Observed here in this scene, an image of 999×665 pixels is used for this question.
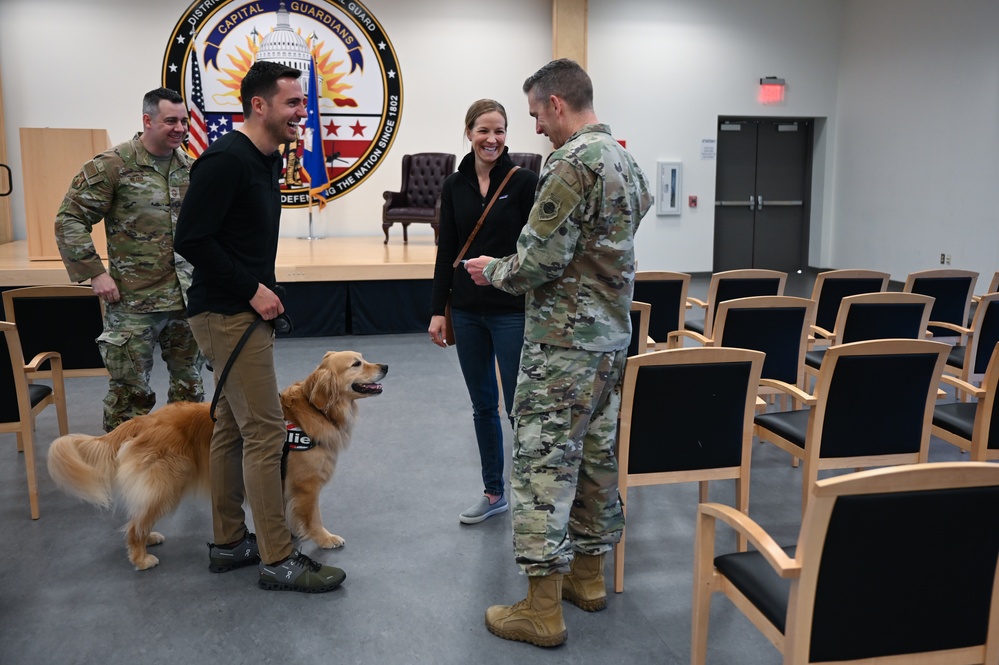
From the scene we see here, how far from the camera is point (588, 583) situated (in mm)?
2414

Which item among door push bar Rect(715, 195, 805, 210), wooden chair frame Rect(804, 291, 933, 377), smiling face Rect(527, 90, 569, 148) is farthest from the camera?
door push bar Rect(715, 195, 805, 210)

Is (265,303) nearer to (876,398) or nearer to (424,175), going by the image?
(876,398)

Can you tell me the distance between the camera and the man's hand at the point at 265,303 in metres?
2.34

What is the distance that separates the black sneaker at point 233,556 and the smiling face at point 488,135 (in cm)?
155

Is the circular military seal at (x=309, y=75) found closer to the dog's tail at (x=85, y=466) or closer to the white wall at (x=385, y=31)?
the white wall at (x=385, y=31)

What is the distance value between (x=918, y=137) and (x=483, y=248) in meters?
8.08

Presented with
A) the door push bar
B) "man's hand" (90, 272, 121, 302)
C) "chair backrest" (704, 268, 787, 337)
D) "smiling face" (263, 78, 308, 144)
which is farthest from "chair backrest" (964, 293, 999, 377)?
the door push bar

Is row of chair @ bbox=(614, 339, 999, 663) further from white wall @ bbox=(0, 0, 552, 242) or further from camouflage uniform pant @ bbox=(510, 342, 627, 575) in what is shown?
white wall @ bbox=(0, 0, 552, 242)

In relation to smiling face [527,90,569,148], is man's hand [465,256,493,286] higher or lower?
lower

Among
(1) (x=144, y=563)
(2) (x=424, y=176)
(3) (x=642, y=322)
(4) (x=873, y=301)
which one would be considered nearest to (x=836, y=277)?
(4) (x=873, y=301)

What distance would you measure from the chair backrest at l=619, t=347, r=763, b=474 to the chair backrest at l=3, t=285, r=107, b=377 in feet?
8.98

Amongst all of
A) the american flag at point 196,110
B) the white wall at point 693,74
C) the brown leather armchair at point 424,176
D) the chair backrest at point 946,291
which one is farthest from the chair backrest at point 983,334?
the american flag at point 196,110

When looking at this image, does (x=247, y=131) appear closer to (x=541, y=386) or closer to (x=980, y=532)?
(x=541, y=386)

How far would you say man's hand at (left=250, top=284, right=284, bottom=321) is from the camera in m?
2.34
